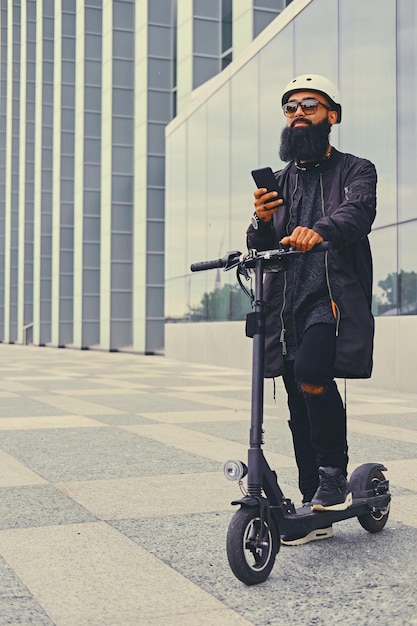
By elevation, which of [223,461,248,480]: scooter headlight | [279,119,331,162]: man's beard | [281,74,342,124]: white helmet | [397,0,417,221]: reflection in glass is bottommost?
[223,461,248,480]: scooter headlight

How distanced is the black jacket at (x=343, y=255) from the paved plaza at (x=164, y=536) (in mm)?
831

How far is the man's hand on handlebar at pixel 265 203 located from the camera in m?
3.51

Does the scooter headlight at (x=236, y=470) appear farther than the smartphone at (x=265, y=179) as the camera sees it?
No

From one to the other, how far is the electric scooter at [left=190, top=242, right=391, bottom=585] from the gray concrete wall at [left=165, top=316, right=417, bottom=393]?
31.7 feet

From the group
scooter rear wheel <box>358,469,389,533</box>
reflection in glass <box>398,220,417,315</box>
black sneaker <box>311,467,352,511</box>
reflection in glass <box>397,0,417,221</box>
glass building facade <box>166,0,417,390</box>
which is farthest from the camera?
glass building facade <box>166,0,417,390</box>

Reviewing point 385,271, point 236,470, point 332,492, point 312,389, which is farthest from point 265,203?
point 385,271

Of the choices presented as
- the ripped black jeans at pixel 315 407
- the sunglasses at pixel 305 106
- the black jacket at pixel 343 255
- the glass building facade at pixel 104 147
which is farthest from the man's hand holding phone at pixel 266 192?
the glass building facade at pixel 104 147

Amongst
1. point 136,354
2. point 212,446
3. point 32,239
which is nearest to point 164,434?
point 212,446

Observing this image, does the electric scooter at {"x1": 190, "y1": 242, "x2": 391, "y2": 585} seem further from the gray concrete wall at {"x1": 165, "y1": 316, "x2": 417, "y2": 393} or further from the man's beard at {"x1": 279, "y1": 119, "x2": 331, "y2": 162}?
the gray concrete wall at {"x1": 165, "y1": 316, "x2": 417, "y2": 393}

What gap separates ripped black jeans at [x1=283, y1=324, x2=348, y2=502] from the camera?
11.9 ft

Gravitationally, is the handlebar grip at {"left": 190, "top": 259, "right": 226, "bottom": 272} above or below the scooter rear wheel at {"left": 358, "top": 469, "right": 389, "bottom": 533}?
above

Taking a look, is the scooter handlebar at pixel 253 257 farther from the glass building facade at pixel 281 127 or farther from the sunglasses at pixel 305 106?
the glass building facade at pixel 281 127

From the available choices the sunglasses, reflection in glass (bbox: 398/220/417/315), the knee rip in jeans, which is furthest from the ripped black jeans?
reflection in glass (bbox: 398/220/417/315)

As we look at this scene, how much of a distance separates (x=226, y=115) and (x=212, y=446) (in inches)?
634
